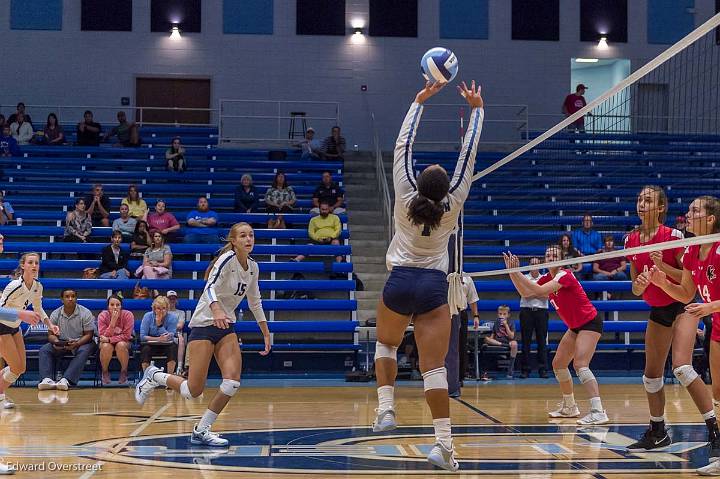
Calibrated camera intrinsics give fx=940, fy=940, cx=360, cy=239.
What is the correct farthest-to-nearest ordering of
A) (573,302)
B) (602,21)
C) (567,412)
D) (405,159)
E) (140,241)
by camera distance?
(602,21) < (140,241) < (567,412) < (573,302) < (405,159)

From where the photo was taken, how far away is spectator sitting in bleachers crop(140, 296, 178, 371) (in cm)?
1338

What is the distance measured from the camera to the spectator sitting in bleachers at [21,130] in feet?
67.8

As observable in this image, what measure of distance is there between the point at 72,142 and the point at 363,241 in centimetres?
768

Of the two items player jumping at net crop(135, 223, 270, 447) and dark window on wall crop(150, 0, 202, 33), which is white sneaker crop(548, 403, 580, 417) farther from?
dark window on wall crop(150, 0, 202, 33)

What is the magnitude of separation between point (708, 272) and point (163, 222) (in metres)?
11.9

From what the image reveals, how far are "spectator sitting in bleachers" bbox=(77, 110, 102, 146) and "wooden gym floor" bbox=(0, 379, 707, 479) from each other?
9812 millimetres

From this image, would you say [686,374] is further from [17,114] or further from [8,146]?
[17,114]

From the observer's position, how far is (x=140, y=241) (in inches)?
626

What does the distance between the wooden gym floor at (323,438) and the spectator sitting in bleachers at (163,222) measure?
194 inches

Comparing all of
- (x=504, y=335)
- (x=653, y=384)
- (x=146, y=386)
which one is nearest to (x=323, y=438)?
(x=146, y=386)

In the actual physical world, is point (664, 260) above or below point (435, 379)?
above

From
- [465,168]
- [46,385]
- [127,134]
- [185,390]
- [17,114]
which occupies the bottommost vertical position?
[46,385]

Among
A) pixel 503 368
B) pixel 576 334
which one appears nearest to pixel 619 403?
pixel 576 334

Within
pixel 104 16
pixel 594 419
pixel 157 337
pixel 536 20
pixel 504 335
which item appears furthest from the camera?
pixel 536 20
